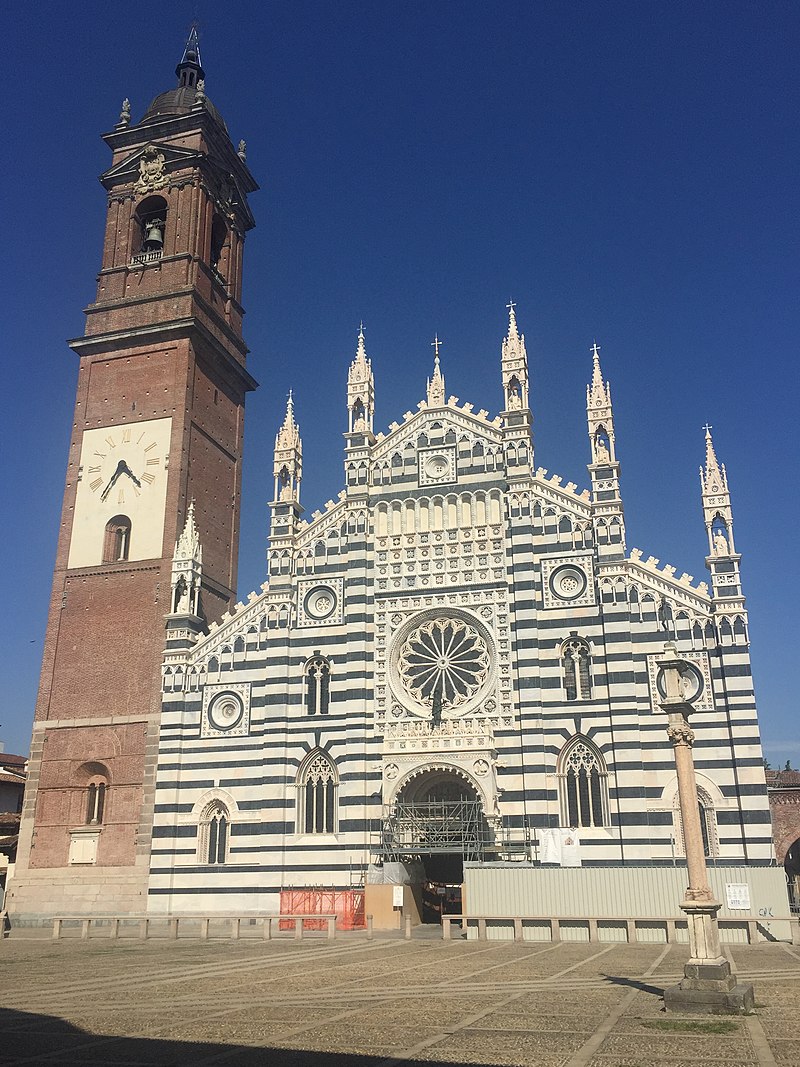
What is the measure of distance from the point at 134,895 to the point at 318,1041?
27.0 m

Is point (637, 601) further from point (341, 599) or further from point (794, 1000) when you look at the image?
point (794, 1000)

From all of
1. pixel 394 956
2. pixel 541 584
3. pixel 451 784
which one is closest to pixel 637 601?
pixel 541 584

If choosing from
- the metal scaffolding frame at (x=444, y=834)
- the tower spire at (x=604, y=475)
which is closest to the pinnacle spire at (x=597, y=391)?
the tower spire at (x=604, y=475)

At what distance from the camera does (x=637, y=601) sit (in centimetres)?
3550

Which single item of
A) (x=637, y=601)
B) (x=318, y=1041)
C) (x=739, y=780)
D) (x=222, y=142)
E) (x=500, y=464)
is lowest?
(x=318, y=1041)

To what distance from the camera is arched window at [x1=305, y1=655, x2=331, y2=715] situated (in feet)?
123

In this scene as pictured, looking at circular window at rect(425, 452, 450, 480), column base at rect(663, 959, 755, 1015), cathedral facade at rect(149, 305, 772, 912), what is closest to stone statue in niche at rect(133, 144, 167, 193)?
cathedral facade at rect(149, 305, 772, 912)

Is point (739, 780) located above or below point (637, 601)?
below

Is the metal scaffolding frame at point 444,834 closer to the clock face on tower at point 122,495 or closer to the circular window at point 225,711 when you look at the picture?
the circular window at point 225,711

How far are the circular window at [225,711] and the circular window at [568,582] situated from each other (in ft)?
43.6

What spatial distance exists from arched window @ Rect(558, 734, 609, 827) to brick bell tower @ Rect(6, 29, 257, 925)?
52.7 ft

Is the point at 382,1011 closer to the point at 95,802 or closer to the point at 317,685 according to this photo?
the point at 317,685

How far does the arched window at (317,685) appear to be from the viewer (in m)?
37.5

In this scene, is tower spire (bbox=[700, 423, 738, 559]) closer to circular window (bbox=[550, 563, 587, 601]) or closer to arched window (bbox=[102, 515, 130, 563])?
circular window (bbox=[550, 563, 587, 601])
